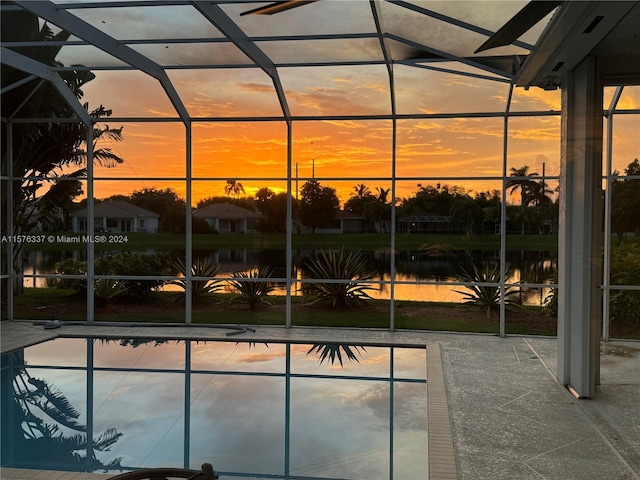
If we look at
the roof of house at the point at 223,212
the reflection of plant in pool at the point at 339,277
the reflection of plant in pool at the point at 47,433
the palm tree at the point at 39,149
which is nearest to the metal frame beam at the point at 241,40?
the palm tree at the point at 39,149

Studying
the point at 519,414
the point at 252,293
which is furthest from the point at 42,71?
the point at 519,414

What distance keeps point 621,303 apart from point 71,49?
6987 mm

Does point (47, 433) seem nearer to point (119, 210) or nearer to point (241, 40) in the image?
point (241, 40)

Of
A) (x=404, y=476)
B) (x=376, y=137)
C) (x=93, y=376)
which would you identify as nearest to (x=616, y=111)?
(x=404, y=476)

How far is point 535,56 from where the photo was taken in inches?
221

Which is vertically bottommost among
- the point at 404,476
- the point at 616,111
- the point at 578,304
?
the point at 404,476

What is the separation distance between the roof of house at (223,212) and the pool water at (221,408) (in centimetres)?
648

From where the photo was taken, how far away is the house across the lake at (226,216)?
1463cm

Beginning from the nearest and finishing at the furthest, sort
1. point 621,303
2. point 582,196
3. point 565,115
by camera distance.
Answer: point 621,303 < point 582,196 < point 565,115

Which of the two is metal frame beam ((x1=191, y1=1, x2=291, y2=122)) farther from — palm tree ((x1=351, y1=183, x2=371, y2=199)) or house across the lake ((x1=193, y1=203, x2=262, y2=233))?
house across the lake ((x1=193, y1=203, x2=262, y2=233))

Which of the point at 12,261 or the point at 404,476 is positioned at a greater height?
the point at 12,261

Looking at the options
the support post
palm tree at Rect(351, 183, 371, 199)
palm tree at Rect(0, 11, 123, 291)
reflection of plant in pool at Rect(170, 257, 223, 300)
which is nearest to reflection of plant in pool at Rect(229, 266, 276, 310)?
reflection of plant in pool at Rect(170, 257, 223, 300)

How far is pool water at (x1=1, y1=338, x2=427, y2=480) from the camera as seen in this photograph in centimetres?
449

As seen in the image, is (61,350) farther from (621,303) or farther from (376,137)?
(376,137)
